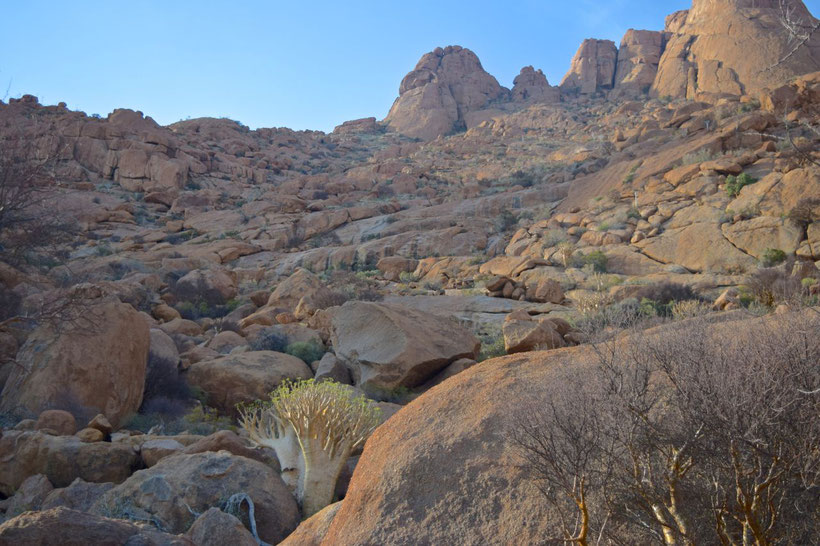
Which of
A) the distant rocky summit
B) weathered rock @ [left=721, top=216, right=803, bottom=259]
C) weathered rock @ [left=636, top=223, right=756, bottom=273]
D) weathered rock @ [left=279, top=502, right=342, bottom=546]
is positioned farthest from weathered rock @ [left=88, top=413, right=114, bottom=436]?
the distant rocky summit

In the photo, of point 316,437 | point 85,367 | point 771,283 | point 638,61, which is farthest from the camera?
point 638,61

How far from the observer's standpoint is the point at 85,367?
702 centimetres

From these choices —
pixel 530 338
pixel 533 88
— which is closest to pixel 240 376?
pixel 530 338

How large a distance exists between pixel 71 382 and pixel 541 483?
6510 millimetres

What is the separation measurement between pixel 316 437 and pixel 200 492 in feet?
3.52

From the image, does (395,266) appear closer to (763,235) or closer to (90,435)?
(763,235)

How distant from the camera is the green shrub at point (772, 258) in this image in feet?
40.3

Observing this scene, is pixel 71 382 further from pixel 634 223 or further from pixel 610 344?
pixel 634 223

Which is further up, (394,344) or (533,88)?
(533,88)

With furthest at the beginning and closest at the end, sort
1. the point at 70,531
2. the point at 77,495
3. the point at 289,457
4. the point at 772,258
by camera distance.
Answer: the point at 772,258 < the point at 289,457 < the point at 77,495 < the point at 70,531

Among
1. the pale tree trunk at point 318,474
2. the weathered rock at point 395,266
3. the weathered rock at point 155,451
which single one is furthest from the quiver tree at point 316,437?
the weathered rock at point 395,266

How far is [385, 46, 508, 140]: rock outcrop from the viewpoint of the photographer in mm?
64312

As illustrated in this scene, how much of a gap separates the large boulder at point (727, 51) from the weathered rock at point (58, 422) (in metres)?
46.2

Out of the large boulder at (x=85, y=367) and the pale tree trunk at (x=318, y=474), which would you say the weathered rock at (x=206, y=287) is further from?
the pale tree trunk at (x=318, y=474)
